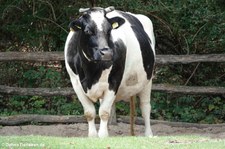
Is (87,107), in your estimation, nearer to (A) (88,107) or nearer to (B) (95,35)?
(A) (88,107)

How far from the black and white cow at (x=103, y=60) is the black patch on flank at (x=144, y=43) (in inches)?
1.4

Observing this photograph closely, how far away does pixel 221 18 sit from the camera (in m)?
13.6

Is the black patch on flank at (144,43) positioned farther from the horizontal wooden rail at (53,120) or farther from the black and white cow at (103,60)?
the horizontal wooden rail at (53,120)

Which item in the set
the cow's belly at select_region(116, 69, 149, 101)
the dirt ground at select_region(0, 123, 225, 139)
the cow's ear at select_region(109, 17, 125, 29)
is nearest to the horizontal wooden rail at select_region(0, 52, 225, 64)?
the dirt ground at select_region(0, 123, 225, 139)

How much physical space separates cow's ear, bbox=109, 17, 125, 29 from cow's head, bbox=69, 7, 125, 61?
149 millimetres

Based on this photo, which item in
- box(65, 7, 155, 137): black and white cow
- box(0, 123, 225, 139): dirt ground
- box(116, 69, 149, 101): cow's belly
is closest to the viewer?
box(65, 7, 155, 137): black and white cow

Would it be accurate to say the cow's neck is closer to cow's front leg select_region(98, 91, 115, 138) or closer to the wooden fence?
cow's front leg select_region(98, 91, 115, 138)

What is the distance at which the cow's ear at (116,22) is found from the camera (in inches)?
357

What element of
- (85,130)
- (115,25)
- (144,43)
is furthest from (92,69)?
(85,130)

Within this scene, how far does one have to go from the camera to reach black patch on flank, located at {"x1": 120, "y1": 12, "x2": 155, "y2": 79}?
988 cm

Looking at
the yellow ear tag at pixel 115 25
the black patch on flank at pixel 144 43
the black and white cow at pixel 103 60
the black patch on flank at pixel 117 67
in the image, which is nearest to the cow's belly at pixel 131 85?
the black and white cow at pixel 103 60

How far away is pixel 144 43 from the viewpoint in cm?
998

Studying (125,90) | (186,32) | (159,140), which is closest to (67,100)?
(186,32)

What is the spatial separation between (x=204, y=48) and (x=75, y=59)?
6203 mm
